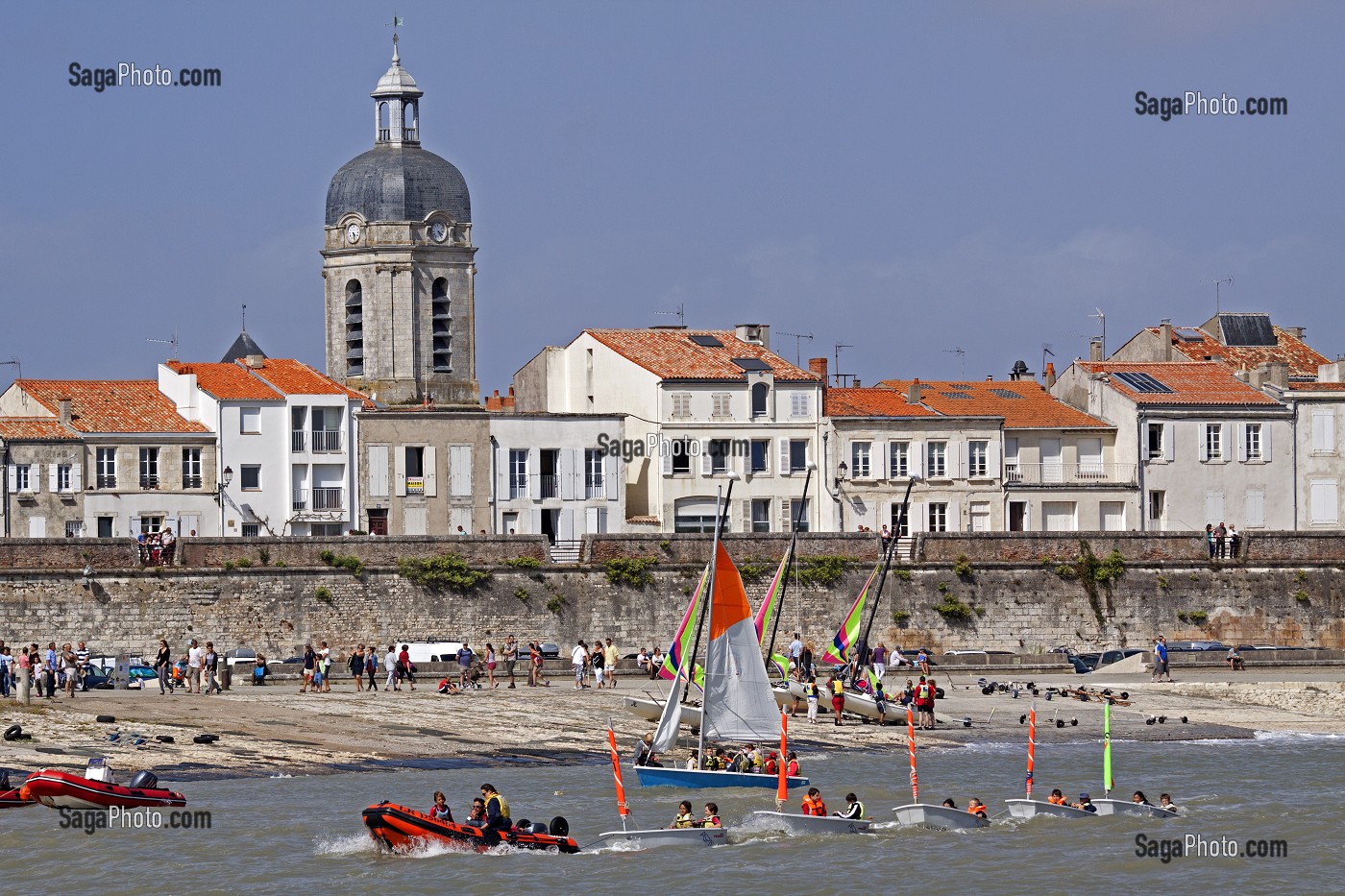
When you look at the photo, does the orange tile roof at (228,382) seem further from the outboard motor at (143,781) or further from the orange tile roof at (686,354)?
the outboard motor at (143,781)

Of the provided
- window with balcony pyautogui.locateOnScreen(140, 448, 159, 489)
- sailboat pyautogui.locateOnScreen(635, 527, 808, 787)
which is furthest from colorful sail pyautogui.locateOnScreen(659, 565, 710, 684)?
window with balcony pyautogui.locateOnScreen(140, 448, 159, 489)

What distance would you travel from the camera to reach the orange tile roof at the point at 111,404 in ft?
231

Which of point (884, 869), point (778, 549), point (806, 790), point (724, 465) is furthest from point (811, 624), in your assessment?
point (884, 869)

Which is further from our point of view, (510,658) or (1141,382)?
(1141,382)

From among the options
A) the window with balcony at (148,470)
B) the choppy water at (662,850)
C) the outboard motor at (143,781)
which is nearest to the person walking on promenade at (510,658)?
the choppy water at (662,850)

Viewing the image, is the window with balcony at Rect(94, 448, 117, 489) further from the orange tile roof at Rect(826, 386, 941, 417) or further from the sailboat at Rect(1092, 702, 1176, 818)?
the sailboat at Rect(1092, 702, 1176, 818)

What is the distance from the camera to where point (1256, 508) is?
7744 cm

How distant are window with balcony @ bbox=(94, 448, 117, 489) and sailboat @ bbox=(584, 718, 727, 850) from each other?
33.7 meters

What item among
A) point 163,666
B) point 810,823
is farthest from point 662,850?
point 163,666

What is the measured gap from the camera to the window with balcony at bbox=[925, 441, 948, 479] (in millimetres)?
76188

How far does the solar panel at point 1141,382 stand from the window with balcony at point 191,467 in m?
29.9

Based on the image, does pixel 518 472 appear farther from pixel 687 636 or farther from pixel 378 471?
pixel 687 636

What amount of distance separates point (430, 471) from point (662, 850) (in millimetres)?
34057

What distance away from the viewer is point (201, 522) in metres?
70.5
